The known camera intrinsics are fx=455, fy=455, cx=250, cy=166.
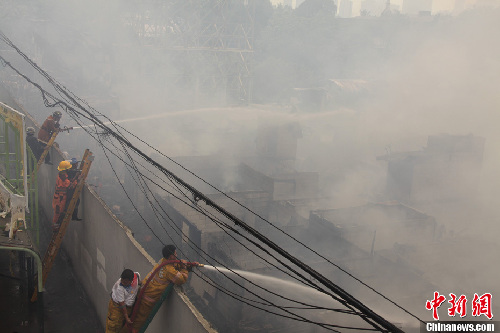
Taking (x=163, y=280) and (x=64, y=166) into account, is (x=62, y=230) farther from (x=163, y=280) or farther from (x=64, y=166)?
(x=163, y=280)

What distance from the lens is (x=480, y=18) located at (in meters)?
31.3

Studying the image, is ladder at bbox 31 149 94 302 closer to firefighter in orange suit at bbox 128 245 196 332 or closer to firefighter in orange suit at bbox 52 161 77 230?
firefighter in orange suit at bbox 52 161 77 230

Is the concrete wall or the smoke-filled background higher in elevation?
the smoke-filled background

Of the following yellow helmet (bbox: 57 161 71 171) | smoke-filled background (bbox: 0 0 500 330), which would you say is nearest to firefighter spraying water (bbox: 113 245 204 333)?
yellow helmet (bbox: 57 161 71 171)

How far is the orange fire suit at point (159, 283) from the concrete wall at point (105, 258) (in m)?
0.14

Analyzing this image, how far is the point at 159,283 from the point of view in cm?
528

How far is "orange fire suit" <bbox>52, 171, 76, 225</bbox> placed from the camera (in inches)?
332

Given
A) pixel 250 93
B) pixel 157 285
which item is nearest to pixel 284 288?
pixel 157 285

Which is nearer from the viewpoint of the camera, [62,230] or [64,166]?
[62,230]

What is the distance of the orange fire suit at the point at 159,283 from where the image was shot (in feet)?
17.2

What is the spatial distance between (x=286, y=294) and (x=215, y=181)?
9430 millimetres

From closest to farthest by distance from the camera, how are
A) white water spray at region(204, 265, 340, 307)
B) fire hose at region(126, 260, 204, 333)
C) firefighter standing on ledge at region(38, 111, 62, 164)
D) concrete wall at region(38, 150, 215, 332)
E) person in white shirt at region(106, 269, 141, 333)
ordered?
concrete wall at region(38, 150, 215, 332), fire hose at region(126, 260, 204, 333), person in white shirt at region(106, 269, 141, 333), white water spray at region(204, 265, 340, 307), firefighter standing on ledge at region(38, 111, 62, 164)

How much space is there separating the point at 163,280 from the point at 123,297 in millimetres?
583

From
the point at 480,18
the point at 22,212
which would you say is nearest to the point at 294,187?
the point at 22,212
